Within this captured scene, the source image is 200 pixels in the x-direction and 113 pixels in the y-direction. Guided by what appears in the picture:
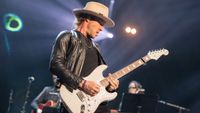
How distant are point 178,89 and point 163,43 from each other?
145cm

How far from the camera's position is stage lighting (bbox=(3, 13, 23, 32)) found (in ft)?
36.5

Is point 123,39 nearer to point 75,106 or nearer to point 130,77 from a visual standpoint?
point 130,77

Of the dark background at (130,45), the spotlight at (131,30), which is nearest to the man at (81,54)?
the dark background at (130,45)

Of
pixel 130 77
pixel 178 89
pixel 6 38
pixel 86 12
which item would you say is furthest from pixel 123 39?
pixel 86 12

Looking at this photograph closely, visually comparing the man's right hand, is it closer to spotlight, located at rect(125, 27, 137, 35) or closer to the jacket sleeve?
the jacket sleeve

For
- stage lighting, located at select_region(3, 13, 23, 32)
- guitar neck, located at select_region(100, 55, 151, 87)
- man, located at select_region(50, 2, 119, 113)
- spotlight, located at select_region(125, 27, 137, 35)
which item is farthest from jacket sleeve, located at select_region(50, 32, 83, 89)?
spotlight, located at select_region(125, 27, 137, 35)

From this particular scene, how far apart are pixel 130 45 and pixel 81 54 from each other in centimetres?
840

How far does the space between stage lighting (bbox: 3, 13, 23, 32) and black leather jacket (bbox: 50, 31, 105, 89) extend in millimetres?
7653

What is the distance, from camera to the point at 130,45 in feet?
39.6

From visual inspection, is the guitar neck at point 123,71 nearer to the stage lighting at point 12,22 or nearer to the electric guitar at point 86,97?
the electric guitar at point 86,97

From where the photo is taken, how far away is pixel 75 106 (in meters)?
3.60

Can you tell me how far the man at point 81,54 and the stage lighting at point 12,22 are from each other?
24.4 ft

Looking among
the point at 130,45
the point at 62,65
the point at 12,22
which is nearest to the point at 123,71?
the point at 62,65

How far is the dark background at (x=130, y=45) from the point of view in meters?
11.4
